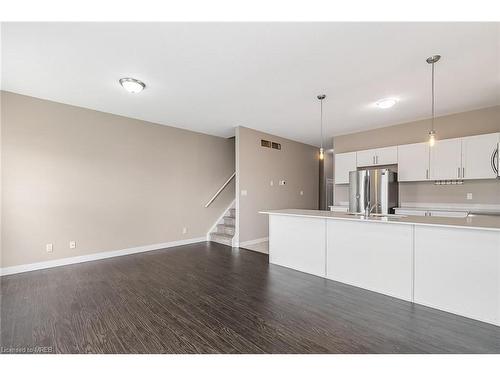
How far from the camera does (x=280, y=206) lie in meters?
6.10

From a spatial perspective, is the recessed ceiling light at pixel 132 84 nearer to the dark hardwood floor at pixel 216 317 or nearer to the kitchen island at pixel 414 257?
the dark hardwood floor at pixel 216 317

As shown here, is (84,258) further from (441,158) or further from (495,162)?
(495,162)

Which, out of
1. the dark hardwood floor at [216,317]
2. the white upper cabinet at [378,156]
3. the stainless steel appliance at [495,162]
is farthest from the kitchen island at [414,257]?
the white upper cabinet at [378,156]

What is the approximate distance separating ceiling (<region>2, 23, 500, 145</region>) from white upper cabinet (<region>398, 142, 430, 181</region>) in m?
0.65

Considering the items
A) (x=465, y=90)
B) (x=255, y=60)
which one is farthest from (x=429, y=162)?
(x=255, y=60)

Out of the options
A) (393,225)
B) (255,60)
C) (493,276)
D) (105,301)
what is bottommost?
(105,301)

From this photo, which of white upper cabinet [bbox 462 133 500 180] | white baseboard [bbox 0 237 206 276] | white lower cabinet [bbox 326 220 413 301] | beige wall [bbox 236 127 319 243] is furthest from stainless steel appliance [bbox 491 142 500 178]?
white baseboard [bbox 0 237 206 276]

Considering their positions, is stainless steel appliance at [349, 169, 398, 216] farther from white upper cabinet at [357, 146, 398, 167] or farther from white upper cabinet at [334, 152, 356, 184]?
white upper cabinet at [334, 152, 356, 184]

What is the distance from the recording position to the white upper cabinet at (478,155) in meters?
3.65

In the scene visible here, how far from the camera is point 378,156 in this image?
4875mm

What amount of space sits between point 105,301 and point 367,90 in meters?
4.25

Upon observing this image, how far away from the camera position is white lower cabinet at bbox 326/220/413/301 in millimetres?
2582

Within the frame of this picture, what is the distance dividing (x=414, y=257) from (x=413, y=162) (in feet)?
8.75
